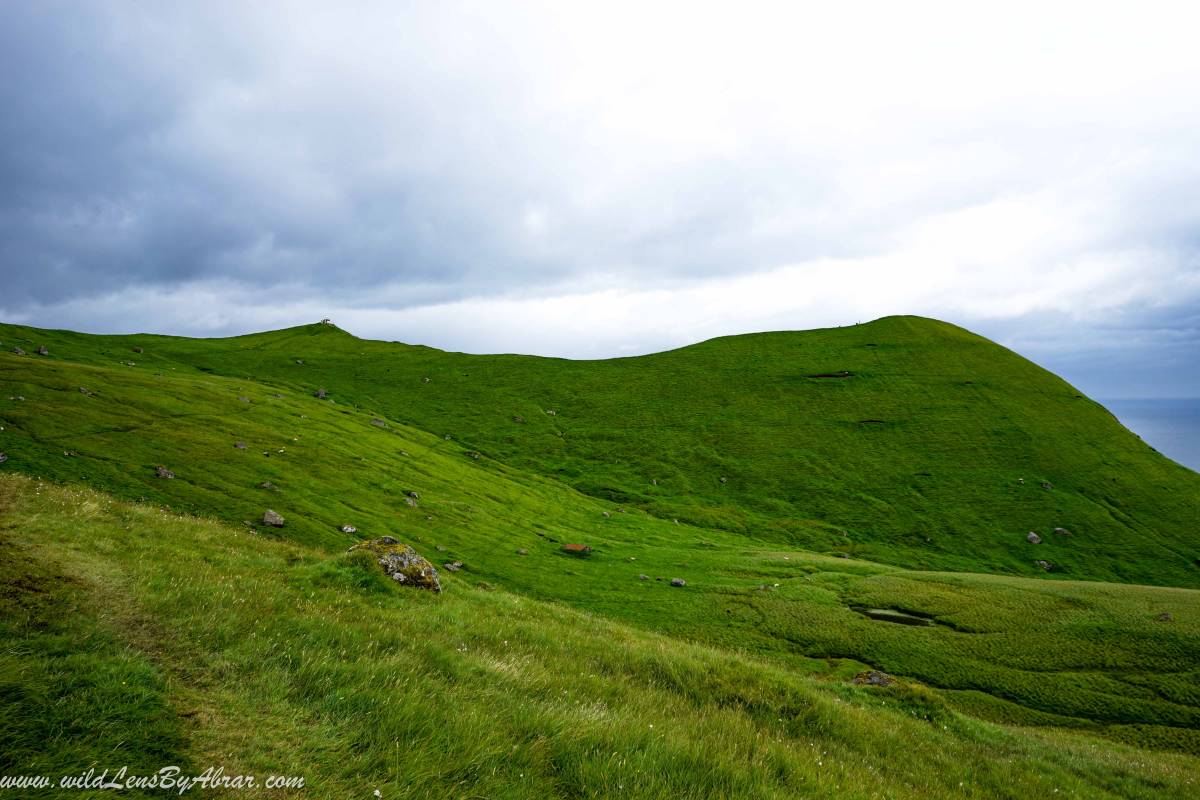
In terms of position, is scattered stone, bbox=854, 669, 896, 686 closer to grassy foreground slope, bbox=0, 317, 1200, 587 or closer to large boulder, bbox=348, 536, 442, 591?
large boulder, bbox=348, 536, 442, 591

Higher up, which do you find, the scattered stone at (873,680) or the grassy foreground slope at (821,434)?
the grassy foreground slope at (821,434)

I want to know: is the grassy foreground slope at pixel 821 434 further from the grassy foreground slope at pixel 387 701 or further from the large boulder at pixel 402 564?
the grassy foreground slope at pixel 387 701

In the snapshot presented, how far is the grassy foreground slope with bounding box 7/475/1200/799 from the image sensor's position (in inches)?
272

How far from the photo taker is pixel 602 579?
42.5 m

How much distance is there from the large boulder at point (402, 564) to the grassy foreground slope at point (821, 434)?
51.0 meters

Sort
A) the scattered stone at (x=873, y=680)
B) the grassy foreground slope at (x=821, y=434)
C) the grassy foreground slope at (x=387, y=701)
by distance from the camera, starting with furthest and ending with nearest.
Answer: the grassy foreground slope at (x=821, y=434), the scattered stone at (x=873, y=680), the grassy foreground slope at (x=387, y=701)

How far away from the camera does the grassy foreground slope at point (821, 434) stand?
7119 cm

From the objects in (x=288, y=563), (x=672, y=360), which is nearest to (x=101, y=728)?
(x=288, y=563)

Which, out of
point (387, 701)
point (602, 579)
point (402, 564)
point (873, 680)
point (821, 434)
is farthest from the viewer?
point (821, 434)

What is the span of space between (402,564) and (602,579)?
82.4ft

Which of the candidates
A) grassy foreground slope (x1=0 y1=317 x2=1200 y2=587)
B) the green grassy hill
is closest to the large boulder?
the green grassy hill

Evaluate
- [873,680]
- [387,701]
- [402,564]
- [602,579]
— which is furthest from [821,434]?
[387,701]

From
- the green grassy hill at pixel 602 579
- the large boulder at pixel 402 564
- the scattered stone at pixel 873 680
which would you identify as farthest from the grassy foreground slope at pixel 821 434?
the large boulder at pixel 402 564

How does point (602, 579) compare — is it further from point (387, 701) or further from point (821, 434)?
point (821, 434)
